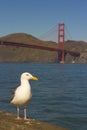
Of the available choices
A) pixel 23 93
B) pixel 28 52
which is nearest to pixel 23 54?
pixel 28 52

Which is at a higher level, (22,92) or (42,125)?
(22,92)

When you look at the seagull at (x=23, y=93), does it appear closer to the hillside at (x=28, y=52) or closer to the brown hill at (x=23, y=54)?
the hillside at (x=28, y=52)

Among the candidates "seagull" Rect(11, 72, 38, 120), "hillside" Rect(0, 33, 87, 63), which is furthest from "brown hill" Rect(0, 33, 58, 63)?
"seagull" Rect(11, 72, 38, 120)

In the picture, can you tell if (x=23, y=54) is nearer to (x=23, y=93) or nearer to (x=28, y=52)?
(x=28, y=52)

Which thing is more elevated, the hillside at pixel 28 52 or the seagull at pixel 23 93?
the hillside at pixel 28 52

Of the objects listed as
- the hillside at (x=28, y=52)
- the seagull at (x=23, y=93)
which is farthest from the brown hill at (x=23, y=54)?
the seagull at (x=23, y=93)

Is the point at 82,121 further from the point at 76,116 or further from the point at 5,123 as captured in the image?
the point at 5,123

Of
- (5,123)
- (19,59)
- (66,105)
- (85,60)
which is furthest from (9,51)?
(5,123)

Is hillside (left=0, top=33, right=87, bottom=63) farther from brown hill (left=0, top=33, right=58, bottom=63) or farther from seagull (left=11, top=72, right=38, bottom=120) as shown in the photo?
seagull (left=11, top=72, right=38, bottom=120)

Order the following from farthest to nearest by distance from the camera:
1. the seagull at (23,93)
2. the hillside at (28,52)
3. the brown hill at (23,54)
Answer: the brown hill at (23,54) → the hillside at (28,52) → the seagull at (23,93)

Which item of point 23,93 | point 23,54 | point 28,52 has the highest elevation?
point 28,52

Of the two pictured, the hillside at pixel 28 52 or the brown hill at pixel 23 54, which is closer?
the hillside at pixel 28 52
